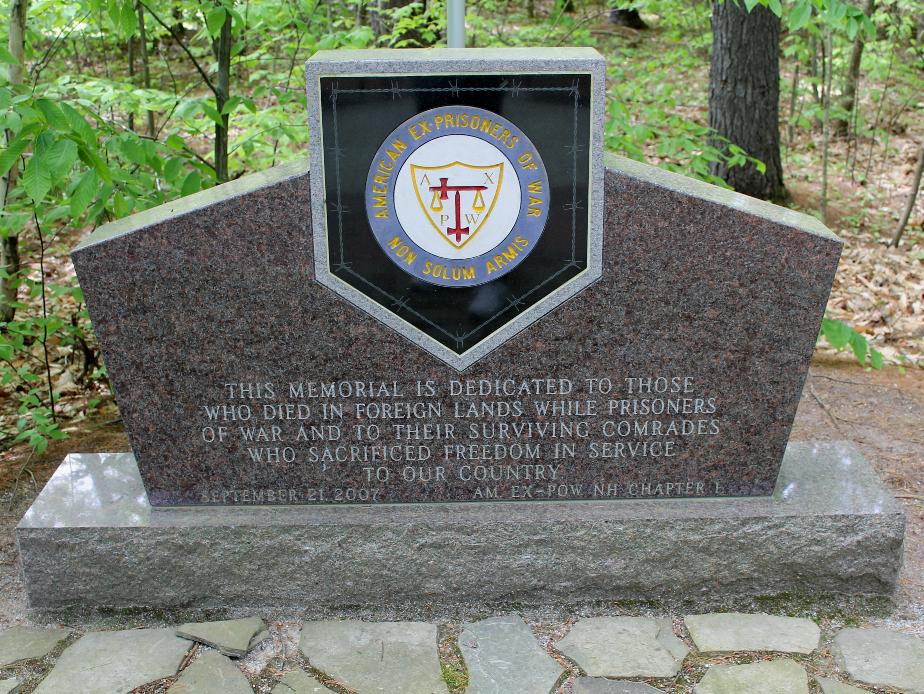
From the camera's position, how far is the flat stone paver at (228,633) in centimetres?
316

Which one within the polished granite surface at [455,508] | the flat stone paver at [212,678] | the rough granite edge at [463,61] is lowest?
the flat stone paver at [212,678]

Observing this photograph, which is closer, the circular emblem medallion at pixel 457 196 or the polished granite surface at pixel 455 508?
the circular emblem medallion at pixel 457 196

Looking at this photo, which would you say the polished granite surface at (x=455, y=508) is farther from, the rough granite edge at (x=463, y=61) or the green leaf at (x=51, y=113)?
the rough granite edge at (x=463, y=61)

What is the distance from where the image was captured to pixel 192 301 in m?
3.24

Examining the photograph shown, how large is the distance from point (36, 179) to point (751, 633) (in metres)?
2.94

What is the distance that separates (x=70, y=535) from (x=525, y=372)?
5.74 ft

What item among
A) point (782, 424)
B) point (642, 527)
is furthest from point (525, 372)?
point (782, 424)

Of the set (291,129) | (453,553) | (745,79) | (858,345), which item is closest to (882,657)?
(858,345)

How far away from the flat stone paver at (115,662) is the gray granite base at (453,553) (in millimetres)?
161

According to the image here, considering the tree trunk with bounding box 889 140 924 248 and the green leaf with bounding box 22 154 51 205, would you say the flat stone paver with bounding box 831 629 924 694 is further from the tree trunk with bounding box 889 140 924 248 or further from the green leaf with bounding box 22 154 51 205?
the tree trunk with bounding box 889 140 924 248

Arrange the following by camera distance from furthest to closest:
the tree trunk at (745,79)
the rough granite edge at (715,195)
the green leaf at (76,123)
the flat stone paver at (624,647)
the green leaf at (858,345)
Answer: the tree trunk at (745,79), the green leaf at (858,345), the green leaf at (76,123), the rough granite edge at (715,195), the flat stone paver at (624,647)

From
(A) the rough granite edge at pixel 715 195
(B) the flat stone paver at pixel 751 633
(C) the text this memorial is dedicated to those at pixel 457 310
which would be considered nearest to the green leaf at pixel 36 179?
(C) the text this memorial is dedicated to those at pixel 457 310

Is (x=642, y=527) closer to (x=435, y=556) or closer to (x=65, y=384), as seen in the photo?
(x=435, y=556)

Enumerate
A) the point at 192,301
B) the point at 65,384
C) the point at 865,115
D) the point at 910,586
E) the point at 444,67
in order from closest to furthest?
the point at 444,67 → the point at 192,301 → the point at 910,586 → the point at 65,384 → the point at 865,115
